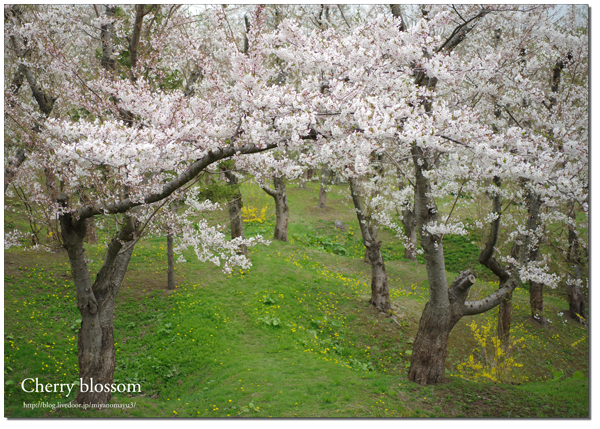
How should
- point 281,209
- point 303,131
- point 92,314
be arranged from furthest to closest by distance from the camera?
point 281,209 < point 92,314 < point 303,131

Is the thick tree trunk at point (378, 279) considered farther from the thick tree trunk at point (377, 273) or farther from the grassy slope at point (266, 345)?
the grassy slope at point (266, 345)

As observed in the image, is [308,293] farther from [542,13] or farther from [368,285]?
[542,13]

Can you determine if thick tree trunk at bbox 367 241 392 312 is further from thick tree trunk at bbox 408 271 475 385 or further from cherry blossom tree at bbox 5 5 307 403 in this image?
cherry blossom tree at bbox 5 5 307 403

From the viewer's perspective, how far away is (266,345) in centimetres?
826

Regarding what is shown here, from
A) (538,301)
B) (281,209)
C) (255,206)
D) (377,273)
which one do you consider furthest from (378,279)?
(255,206)

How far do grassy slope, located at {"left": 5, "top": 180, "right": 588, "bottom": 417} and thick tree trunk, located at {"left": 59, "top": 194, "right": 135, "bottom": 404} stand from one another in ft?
1.29

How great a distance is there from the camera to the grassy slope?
223 inches

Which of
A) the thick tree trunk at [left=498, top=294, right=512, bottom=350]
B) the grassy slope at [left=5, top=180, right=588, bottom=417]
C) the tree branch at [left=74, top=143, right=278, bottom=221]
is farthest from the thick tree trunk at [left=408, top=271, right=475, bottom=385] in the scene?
the tree branch at [left=74, top=143, right=278, bottom=221]

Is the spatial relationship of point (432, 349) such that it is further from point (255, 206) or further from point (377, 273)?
point (255, 206)

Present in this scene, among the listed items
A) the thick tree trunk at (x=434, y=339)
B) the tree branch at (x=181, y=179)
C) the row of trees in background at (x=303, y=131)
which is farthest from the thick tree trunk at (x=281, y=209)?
the tree branch at (x=181, y=179)

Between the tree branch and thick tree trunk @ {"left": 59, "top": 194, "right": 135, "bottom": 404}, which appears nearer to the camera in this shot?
the tree branch

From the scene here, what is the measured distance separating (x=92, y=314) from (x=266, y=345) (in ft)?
12.3

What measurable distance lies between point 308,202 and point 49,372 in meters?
19.1

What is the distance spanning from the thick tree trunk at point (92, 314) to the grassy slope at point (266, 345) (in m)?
0.39
